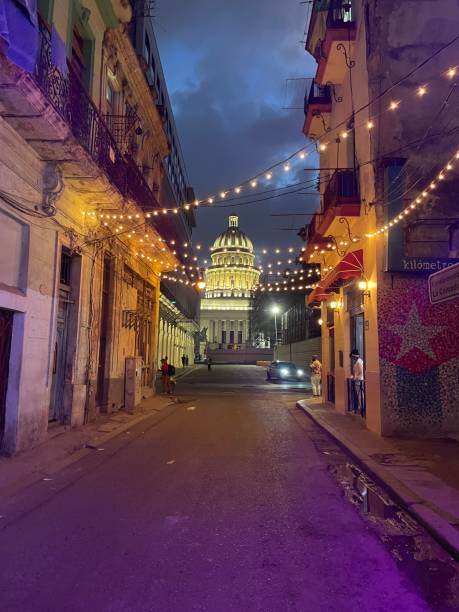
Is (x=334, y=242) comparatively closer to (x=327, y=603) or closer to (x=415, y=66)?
(x=415, y=66)

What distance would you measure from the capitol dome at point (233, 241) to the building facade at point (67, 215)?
108435 millimetres

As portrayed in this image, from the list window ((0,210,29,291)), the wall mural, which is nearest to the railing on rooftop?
the wall mural

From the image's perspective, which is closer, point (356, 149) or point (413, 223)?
point (413, 223)

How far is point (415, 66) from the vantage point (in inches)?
439

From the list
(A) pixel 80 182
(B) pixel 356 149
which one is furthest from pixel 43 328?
(B) pixel 356 149

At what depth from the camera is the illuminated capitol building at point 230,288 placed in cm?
11112

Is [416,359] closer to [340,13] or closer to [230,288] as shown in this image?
[340,13]

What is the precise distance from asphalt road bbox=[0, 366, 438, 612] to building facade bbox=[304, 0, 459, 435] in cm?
335

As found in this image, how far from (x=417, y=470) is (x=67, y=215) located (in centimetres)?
822

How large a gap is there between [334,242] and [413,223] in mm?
4762

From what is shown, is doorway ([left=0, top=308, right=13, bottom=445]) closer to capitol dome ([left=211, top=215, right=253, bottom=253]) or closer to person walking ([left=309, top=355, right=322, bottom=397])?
person walking ([left=309, top=355, right=322, bottom=397])

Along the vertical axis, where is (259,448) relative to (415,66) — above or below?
below

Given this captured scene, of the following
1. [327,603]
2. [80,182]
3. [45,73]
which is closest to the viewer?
[327,603]

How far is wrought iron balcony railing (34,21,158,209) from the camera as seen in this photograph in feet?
26.2
